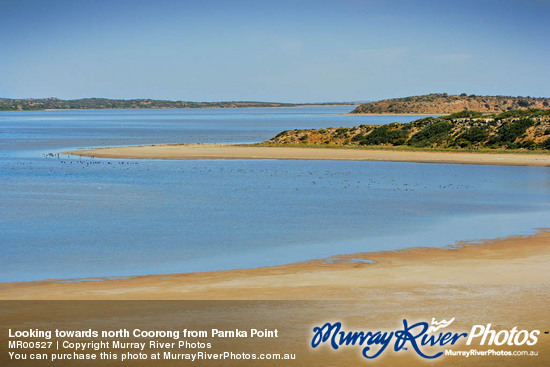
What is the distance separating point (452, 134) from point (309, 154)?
13279mm

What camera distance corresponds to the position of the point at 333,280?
1187cm

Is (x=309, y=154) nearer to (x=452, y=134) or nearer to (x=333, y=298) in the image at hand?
(x=452, y=134)

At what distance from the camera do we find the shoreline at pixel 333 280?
35.7 feet

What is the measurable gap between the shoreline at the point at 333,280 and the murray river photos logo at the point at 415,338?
1642 mm

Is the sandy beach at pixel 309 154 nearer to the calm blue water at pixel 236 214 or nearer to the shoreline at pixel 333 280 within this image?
the calm blue water at pixel 236 214

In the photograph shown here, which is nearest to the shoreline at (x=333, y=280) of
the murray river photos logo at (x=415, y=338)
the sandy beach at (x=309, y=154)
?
the murray river photos logo at (x=415, y=338)

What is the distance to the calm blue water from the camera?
14.7 m

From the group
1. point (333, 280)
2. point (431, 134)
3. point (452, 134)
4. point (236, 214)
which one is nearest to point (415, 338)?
point (333, 280)

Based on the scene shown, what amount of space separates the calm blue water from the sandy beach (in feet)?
17.8

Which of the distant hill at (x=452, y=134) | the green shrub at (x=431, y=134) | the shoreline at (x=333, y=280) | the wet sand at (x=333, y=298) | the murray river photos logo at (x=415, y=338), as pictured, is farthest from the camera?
the green shrub at (x=431, y=134)

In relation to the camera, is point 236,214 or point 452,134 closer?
point 236,214

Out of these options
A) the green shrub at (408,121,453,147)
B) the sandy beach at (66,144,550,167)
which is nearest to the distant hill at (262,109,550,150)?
the green shrub at (408,121,453,147)

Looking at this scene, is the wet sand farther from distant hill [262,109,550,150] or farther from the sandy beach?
distant hill [262,109,550,150]

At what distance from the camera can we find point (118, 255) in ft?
48.4
